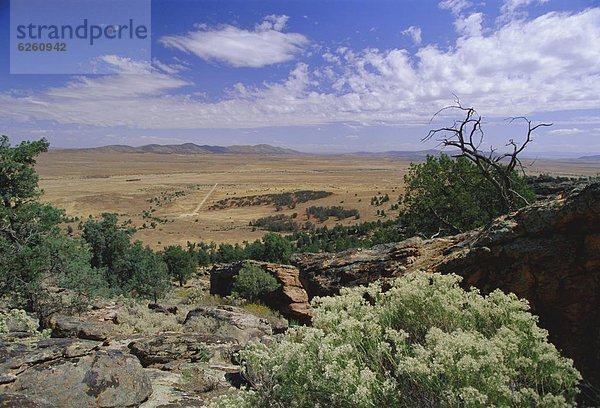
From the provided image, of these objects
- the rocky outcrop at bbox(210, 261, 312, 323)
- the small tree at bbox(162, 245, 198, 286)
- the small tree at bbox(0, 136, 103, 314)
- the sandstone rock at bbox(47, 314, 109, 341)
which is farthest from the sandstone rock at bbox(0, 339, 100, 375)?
the small tree at bbox(162, 245, 198, 286)

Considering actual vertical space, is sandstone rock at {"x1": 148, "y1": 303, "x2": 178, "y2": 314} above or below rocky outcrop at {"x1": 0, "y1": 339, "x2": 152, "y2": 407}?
below

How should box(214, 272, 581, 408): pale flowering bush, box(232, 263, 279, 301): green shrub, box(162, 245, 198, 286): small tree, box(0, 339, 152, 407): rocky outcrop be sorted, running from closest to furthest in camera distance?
1. box(214, 272, 581, 408): pale flowering bush
2. box(0, 339, 152, 407): rocky outcrop
3. box(232, 263, 279, 301): green shrub
4. box(162, 245, 198, 286): small tree

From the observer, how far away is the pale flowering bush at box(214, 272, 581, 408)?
3182 millimetres

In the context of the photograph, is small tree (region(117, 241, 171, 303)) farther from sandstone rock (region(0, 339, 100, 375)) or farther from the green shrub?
sandstone rock (region(0, 339, 100, 375))

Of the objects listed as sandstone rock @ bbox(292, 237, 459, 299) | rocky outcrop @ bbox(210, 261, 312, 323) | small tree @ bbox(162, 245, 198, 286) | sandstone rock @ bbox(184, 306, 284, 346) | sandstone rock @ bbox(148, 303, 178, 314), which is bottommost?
small tree @ bbox(162, 245, 198, 286)

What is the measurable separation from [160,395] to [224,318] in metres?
5.14

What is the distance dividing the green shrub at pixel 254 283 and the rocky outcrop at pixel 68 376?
9.96m

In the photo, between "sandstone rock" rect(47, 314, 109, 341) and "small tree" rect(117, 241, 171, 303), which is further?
"small tree" rect(117, 241, 171, 303)

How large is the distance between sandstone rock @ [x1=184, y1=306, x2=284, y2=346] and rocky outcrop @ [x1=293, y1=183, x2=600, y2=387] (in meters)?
5.79

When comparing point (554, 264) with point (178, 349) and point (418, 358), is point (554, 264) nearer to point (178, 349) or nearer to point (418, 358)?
point (418, 358)

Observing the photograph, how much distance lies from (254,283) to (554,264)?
12.7 meters

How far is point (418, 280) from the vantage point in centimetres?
450

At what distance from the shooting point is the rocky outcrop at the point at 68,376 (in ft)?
17.8

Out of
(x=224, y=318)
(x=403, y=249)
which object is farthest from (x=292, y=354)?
(x=224, y=318)
